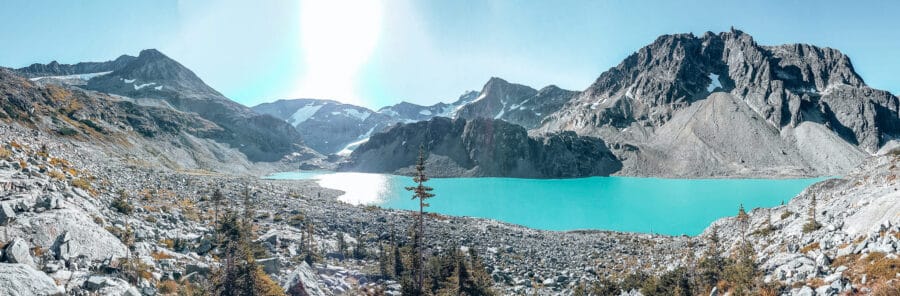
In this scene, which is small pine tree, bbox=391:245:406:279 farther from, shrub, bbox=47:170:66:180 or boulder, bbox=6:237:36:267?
shrub, bbox=47:170:66:180

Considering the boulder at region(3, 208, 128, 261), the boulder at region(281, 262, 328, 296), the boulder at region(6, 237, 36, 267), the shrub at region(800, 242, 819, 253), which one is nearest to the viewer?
the boulder at region(6, 237, 36, 267)

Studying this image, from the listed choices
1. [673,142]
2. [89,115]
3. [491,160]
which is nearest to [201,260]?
[89,115]

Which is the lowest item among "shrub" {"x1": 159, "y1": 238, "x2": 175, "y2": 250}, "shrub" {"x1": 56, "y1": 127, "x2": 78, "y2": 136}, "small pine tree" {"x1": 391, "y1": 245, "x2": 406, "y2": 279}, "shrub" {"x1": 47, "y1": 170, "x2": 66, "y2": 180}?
"small pine tree" {"x1": 391, "y1": 245, "x2": 406, "y2": 279}

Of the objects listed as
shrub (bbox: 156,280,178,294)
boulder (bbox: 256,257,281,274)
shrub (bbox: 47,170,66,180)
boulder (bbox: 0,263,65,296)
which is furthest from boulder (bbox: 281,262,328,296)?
shrub (bbox: 47,170,66,180)

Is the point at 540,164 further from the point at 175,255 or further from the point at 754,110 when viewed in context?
the point at 175,255

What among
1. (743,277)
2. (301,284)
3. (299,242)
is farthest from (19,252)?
(743,277)

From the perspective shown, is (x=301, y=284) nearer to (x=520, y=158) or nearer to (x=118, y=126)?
(x=118, y=126)

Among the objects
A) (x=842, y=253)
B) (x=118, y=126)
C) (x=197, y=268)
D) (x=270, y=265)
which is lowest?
(x=270, y=265)
